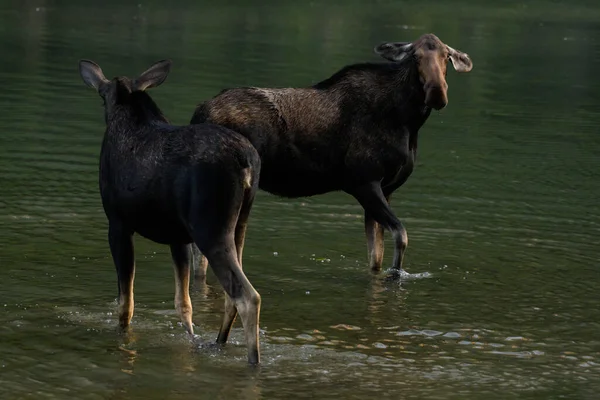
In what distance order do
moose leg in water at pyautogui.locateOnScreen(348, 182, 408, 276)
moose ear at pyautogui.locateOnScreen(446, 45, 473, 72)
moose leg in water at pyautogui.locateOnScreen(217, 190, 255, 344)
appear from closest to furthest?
1. moose leg in water at pyautogui.locateOnScreen(217, 190, 255, 344)
2. moose leg in water at pyautogui.locateOnScreen(348, 182, 408, 276)
3. moose ear at pyautogui.locateOnScreen(446, 45, 473, 72)

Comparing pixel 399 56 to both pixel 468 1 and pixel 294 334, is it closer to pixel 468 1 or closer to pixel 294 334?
pixel 294 334

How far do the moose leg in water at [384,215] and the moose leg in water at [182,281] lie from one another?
3.11m

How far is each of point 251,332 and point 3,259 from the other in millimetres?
4071

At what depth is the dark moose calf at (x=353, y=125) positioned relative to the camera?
13188 millimetres

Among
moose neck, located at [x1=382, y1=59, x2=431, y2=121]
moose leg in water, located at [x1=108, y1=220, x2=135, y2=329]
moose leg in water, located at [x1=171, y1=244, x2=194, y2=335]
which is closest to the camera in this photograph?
moose leg in water, located at [x1=108, y1=220, x2=135, y2=329]

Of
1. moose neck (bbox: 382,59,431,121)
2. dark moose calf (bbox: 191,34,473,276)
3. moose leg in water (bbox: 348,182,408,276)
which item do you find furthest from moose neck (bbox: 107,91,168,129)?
moose neck (bbox: 382,59,431,121)

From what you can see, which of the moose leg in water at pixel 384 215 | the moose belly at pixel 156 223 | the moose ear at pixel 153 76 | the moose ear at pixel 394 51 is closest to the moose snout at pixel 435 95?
the moose ear at pixel 394 51

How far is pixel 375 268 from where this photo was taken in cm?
1372

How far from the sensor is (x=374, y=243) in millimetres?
13734

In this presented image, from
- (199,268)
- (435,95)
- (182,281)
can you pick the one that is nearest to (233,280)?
(182,281)

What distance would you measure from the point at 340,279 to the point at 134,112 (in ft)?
11.0

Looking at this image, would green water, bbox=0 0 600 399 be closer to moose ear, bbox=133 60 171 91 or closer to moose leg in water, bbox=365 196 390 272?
moose leg in water, bbox=365 196 390 272

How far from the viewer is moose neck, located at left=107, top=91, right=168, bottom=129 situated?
35.2 ft

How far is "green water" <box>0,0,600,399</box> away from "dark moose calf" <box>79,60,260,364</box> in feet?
1.83
